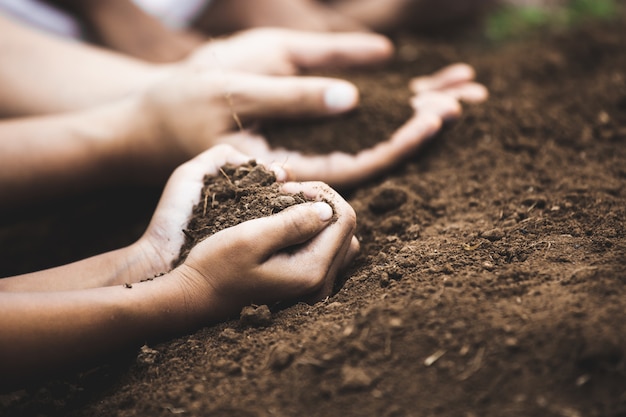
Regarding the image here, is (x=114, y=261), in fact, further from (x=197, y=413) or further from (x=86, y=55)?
(x=86, y=55)

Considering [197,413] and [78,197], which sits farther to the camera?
[78,197]

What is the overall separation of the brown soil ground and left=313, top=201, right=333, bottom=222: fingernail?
0.20m

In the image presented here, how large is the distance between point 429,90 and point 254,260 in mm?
1544

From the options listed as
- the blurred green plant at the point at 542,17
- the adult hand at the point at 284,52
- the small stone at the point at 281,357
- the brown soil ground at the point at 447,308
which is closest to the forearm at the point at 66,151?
the brown soil ground at the point at 447,308

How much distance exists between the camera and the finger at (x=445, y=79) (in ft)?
8.61

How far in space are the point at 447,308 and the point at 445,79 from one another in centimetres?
166

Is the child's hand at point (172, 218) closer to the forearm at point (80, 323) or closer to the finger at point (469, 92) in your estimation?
the forearm at point (80, 323)

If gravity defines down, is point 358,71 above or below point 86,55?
below

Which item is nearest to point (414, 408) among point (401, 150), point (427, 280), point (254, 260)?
point (427, 280)

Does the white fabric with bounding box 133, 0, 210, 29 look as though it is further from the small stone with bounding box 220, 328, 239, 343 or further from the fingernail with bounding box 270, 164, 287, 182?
the small stone with bounding box 220, 328, 239, 343

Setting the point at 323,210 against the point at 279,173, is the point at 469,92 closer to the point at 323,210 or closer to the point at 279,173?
the point at 279,173

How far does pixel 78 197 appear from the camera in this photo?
91.4 inches

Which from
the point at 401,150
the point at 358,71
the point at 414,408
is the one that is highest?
the point at 358,71

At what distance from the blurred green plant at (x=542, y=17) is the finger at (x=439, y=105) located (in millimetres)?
1551
